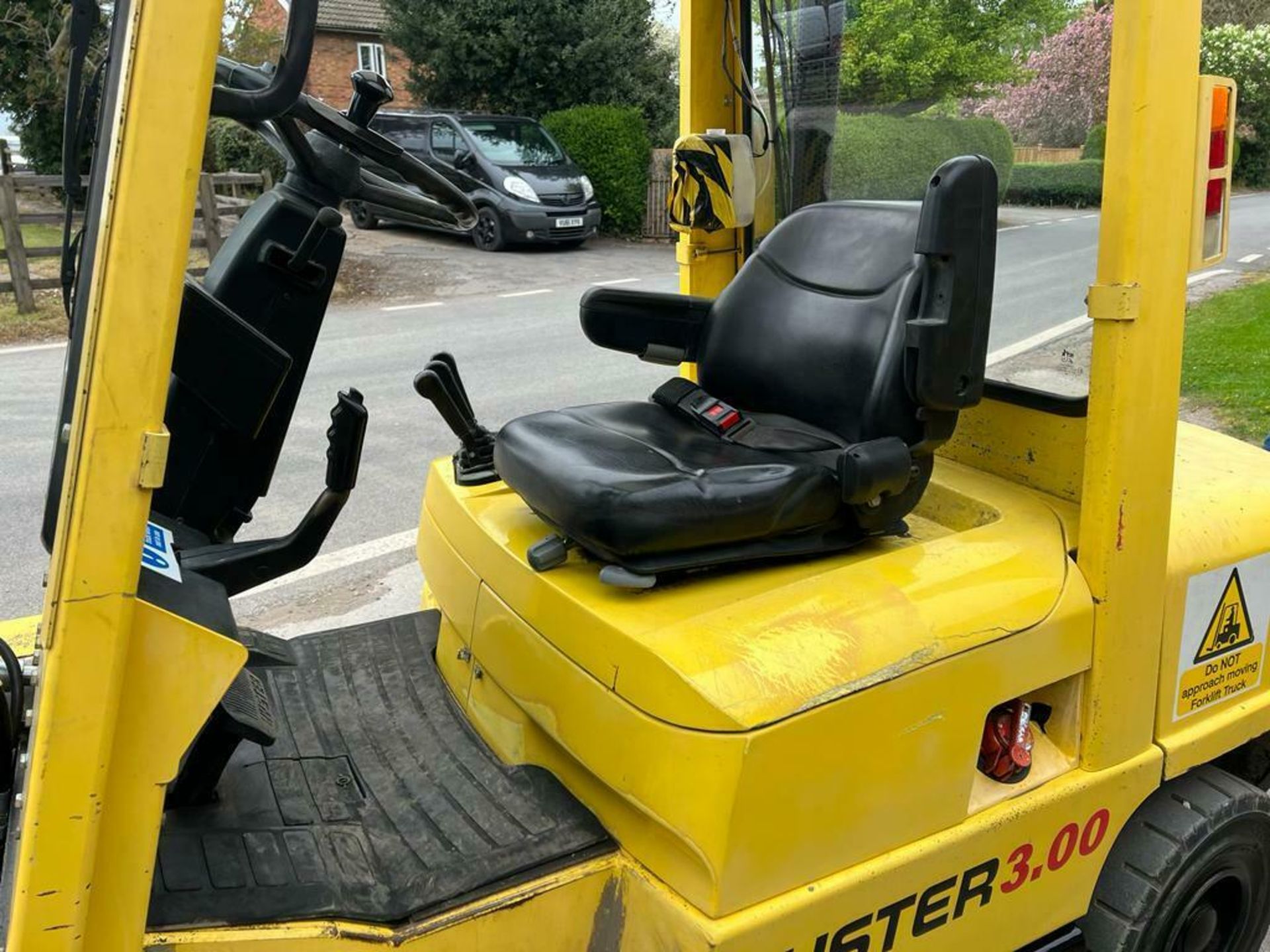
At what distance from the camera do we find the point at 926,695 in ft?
6.16

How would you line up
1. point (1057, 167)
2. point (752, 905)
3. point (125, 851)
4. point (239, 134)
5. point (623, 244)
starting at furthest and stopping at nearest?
1. point (623, 244)
2. point (239, 134)
3. point (1057, 167)
4. point (752, 905)
5. point (125, 851)

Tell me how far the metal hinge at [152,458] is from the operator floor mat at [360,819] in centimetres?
71

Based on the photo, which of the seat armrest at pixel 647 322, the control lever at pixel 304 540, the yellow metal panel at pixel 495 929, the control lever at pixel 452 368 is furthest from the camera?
the seat armrest at pixel 647 322

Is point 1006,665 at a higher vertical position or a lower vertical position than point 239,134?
lower

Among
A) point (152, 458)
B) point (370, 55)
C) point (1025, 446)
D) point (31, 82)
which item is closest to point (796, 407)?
point (1025, 446)

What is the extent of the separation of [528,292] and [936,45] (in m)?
11.0

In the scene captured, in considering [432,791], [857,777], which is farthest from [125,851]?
[857,777]

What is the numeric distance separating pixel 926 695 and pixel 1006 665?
0.19 m

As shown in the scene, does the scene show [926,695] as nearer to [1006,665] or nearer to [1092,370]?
[1006,665]

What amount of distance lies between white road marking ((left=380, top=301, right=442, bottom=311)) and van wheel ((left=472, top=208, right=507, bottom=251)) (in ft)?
11.4

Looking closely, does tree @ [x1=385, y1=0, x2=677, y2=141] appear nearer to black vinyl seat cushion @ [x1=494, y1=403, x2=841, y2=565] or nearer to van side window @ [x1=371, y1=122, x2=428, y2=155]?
van side window @ [x1=371, y1=122, x2=428, y2=155]

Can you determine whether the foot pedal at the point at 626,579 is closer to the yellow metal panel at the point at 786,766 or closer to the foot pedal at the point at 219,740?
the yellow metal panel at the point at 786,766

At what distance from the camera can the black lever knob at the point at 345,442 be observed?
7.18ft

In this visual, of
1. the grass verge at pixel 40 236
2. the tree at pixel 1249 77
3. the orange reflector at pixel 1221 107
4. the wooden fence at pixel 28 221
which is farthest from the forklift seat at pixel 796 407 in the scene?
the grass verge at pixel 40 236
